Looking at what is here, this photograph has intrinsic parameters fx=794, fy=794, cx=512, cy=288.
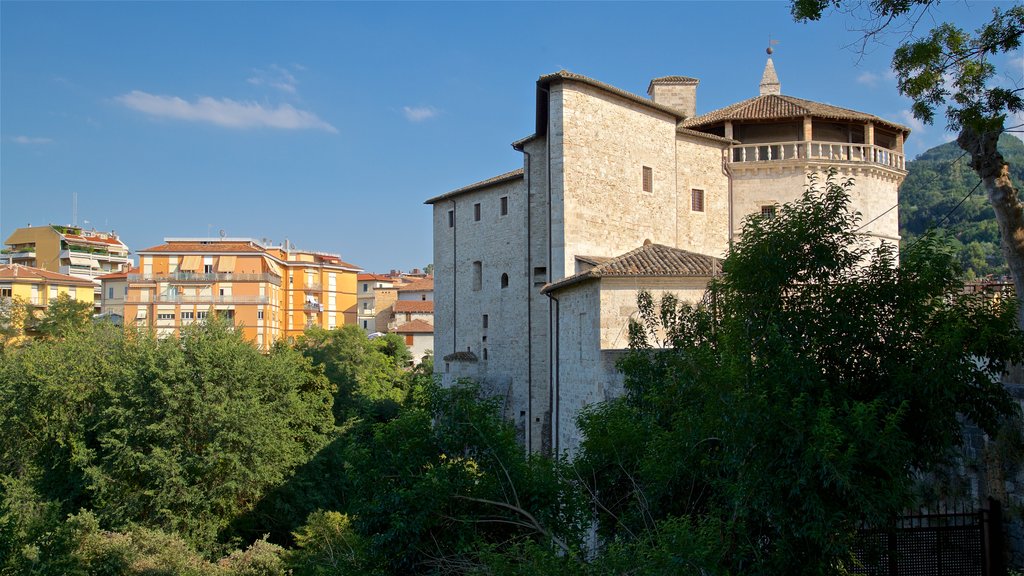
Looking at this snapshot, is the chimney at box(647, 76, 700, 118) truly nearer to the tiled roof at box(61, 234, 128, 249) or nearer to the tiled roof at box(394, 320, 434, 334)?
the tiled roof at box(394, 320, 434, 334)

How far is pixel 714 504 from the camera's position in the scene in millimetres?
8750

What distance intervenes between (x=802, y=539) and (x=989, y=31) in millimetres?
6630

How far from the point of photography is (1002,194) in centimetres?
1079

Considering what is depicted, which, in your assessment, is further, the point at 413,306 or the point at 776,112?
the point at 413,306

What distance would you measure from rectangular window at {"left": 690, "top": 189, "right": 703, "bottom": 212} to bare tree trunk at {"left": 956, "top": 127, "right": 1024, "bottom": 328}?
533 inches

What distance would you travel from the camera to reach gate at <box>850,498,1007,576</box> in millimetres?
9273

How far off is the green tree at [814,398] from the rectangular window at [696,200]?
15442mm

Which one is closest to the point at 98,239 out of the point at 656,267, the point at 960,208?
the point at 656,267

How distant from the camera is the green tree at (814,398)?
7.39m

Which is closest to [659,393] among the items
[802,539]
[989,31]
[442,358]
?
[802,539]

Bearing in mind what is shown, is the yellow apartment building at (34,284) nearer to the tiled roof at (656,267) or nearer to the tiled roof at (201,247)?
the tiled roof at (201,247)

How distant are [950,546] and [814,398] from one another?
320cm

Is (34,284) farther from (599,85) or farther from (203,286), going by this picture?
(599,85)

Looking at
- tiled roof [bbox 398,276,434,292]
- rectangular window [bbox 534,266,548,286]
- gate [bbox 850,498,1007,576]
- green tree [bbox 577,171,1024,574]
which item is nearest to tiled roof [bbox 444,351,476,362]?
rectangular window [bbox 534,266,548,286]
